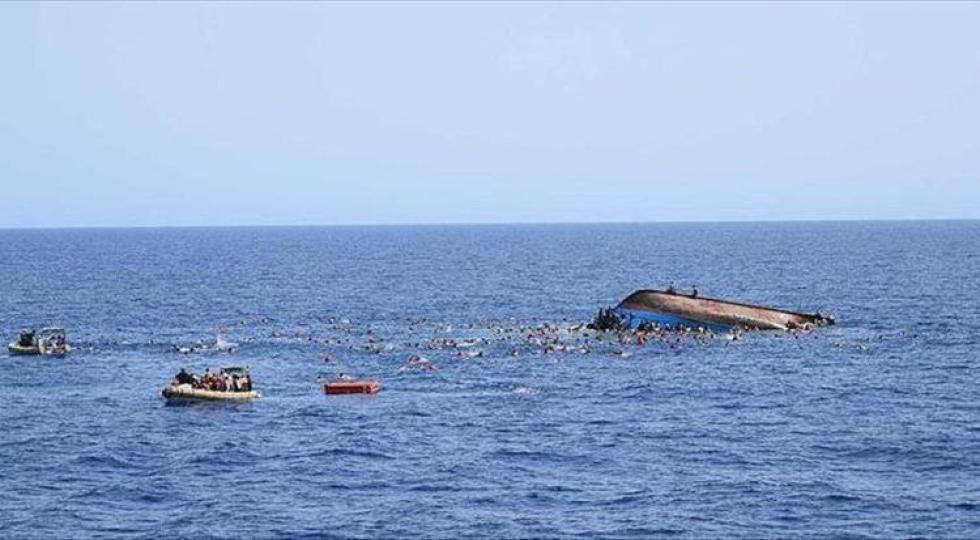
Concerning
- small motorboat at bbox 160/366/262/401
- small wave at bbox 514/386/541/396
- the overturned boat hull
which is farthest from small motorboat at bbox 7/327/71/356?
small wave at bbox 514/386/541/396

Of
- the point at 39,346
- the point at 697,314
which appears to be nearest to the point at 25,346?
the point at 39,346

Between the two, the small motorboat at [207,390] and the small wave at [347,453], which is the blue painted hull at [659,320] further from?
the small wave at [347,453]

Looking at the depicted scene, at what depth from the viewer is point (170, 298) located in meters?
179

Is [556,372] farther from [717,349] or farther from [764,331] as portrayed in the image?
[764,331]

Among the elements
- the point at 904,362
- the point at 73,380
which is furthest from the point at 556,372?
the point at 73,380

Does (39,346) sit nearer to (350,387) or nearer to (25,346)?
(25,346)

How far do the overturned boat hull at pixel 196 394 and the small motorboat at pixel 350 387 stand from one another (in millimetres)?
5934

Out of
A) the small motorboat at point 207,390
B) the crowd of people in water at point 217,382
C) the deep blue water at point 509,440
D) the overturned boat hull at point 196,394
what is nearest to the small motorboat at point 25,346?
the deep blue water at point 509,440

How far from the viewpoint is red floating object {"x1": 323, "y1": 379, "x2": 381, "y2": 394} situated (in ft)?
300

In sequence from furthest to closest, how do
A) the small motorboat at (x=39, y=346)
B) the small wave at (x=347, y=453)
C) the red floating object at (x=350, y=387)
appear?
1. the small motorboat at (x=39, y=346)
2. the red floating object at (x=350, y=387)
3. the small wave at (x=347, y=453)

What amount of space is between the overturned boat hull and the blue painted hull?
163 ft

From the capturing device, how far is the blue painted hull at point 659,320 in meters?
127

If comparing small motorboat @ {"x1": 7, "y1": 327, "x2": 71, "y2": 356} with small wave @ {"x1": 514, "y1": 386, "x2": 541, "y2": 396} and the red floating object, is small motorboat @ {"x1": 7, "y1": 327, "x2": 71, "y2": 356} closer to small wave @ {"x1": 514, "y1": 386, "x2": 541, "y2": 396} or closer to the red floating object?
the red floating object

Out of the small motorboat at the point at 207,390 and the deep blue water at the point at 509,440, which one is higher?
the small motorboat at the point at 207,390
